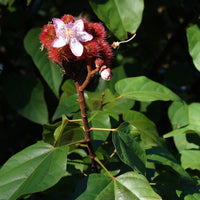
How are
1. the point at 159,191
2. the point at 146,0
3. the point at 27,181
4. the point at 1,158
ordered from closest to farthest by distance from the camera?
1. the point at 27,181
2. the point at 159,191
3. the point at 146,0
4. the point at 1,158

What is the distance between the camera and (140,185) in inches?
39.6

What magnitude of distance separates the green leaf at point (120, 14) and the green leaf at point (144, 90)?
0.67 ft

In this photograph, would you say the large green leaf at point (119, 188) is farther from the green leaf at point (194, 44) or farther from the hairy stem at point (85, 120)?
the green leaf at point (194, 44)

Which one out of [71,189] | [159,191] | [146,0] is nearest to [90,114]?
[71,189]

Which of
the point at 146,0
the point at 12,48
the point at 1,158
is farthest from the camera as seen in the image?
the point at 12,48

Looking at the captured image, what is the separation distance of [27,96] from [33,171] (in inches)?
30.6

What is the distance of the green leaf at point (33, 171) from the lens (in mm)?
952

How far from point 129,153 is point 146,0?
3.21 feet

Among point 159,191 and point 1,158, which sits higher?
point 159,191

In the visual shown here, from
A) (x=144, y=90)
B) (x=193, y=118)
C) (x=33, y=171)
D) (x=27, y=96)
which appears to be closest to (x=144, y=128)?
(x=144, y=90)

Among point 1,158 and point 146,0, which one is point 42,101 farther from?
point 146,0

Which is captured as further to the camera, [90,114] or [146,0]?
[146,0]

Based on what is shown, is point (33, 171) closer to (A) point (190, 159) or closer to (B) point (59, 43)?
(B) point (59, 43)

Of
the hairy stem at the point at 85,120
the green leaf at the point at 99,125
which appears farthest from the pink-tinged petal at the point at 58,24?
the green leaf at the point at 99,125
